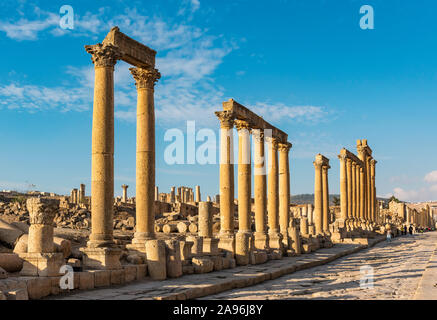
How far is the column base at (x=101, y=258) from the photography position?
13448 mm

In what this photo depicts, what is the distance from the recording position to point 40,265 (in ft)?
37.2

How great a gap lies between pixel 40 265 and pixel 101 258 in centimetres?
239

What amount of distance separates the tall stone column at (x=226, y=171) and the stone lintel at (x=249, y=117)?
37 cm

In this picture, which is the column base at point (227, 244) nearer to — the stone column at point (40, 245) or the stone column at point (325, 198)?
the stone column at point (40, 245)

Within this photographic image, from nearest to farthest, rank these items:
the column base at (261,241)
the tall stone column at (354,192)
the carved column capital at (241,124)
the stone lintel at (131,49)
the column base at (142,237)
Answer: the stone lintel at (131,49)
the column base at (142,237)
the column base at (261,241)
the carved column capital at (241,124)
the tall stone column at (354,192)

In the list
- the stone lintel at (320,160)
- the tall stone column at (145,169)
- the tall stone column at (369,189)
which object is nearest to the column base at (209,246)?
the tall stone column at (145,169)

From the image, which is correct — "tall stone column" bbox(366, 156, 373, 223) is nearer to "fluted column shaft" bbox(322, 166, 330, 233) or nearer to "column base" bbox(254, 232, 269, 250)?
"fluted column shaft" bbox(322, 166, 330, 233)

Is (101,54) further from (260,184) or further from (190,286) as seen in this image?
(260,184)

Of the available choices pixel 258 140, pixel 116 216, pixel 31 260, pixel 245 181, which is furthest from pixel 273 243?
pixel 116 216

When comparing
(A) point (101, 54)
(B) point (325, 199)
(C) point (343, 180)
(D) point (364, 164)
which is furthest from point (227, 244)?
(D) point (364, 164)

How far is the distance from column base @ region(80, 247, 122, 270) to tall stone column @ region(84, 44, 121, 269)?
1.43 feet

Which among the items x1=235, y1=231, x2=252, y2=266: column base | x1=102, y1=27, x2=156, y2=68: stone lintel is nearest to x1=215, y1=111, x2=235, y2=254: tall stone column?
x1=235, y1=231, x2=252, y2=266: column base

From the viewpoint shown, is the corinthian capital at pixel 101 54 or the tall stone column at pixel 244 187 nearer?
the corinthian capital at pixel 101 54
